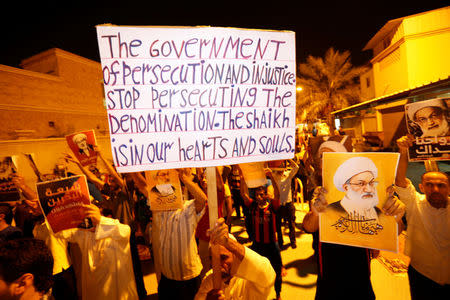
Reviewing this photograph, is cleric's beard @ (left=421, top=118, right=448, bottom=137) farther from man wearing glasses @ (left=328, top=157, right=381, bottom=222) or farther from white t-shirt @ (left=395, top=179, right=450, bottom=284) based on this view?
man wearing glasses @ (left=328, top=157, right=381, bottom=222)

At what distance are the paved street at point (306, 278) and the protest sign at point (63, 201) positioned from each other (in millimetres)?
2304

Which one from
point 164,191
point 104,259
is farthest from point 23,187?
point 164,191

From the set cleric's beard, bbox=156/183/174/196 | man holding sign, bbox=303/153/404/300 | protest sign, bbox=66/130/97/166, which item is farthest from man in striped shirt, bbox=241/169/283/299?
protest sign, bbox=66/130/97/166

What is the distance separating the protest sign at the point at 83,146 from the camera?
4.36 metres

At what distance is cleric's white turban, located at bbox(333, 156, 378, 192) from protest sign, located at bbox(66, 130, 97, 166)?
4287 mm

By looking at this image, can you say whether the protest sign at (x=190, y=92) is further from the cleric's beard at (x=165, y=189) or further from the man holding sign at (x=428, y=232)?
the man holding sign at (x=428, y=232)

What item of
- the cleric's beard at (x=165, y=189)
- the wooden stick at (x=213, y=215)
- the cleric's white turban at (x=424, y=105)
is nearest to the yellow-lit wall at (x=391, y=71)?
the cleric's white turban at (x=424, y=105)

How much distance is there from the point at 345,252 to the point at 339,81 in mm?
23432

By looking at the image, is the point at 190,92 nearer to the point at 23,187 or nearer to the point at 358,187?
the point at 358,187

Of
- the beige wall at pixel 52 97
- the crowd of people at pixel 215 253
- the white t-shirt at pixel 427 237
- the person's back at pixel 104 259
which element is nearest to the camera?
the crowd of people at pixel 215 253

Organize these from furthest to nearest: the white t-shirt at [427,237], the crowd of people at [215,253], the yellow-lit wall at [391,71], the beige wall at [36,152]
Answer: the yellow-lit wall at [391,71] < the beige wall at [36,152] < the white t-shirt at [427,237] < the crowd of people at [215,253]

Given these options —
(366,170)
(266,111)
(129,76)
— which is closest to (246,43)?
(266,111)

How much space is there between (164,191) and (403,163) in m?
2.84

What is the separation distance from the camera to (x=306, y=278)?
4.13 meters
